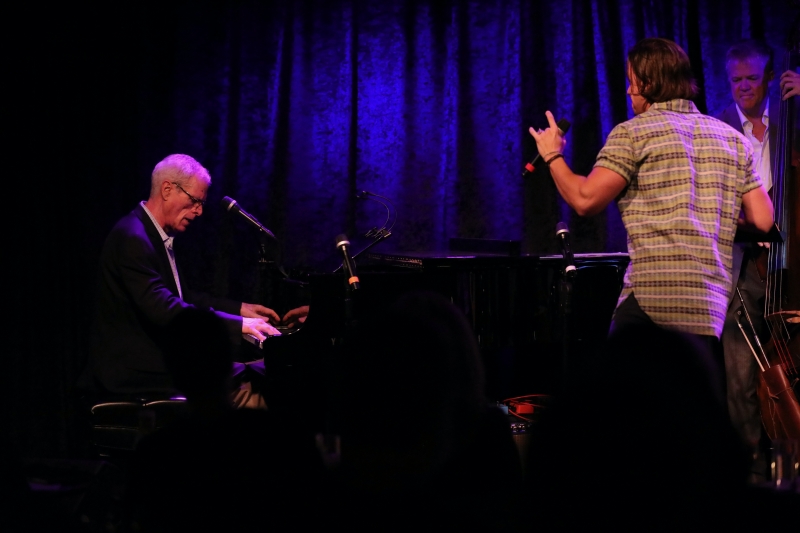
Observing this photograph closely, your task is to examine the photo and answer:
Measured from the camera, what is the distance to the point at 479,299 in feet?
12.6

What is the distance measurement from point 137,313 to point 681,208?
88.8 inches

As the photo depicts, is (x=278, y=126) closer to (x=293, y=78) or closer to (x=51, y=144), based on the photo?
(x=293, y=78)

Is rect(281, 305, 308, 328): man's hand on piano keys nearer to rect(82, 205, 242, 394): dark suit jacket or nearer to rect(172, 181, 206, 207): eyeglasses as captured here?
rect(82, 205, 242, 394): dark suit jacket

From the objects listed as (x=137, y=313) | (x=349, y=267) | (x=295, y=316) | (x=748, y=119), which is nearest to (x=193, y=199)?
(x=137, y=313)

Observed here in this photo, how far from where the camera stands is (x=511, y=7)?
496cm

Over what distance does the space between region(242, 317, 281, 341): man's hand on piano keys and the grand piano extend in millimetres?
31

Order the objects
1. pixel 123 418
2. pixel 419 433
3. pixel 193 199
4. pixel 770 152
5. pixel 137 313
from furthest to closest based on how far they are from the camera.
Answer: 1. pixel 193 199
2. pixel 770 152
3. pixel 137 313
4. pixel 123 418
5. pixel 419 433

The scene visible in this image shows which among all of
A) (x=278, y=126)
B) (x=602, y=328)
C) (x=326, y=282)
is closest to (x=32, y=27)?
(x=278, y=126)

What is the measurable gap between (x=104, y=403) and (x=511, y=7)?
3344mm

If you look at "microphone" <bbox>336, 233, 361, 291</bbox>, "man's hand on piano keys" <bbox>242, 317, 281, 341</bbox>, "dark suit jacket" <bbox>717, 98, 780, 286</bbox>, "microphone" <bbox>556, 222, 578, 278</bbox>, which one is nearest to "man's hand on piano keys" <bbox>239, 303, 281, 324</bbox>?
"man's hand on piano keys" <bbox>242, 317, 281, 341</bbox>

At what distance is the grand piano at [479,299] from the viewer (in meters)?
3.55

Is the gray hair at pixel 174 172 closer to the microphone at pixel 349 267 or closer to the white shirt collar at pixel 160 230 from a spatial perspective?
the white shirt collar at pixel 160 230

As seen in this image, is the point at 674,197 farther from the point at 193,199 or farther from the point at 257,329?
the point at 193,199

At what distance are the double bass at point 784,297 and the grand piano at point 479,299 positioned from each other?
2.38 ft
